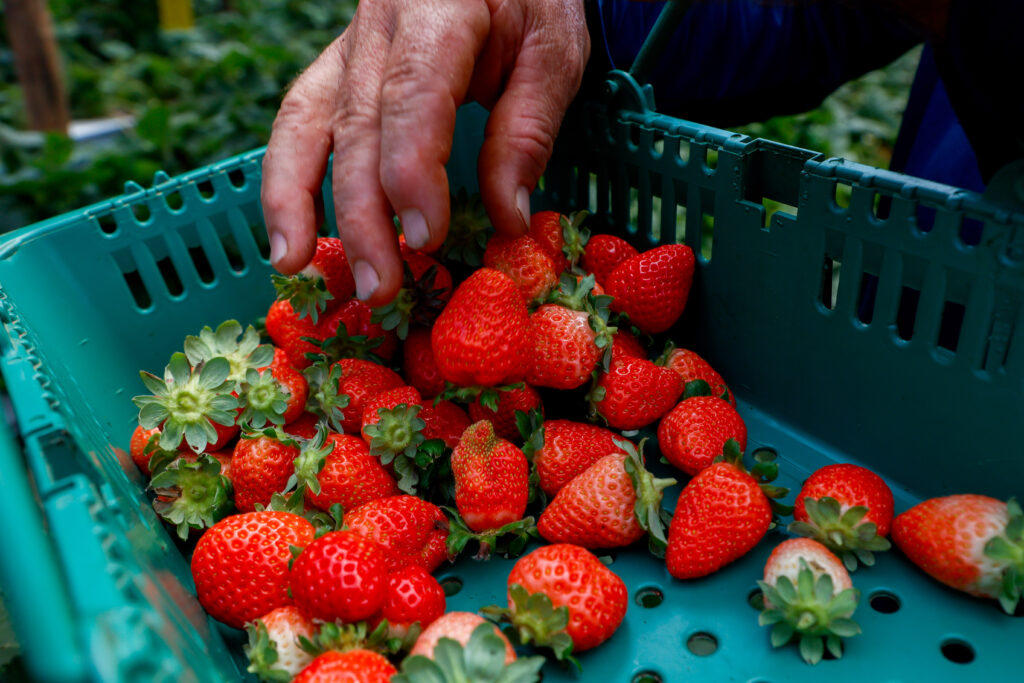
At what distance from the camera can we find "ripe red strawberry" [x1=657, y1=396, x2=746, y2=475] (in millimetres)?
953

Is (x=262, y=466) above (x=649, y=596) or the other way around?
above

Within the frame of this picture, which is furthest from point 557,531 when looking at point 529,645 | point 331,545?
point 331,545

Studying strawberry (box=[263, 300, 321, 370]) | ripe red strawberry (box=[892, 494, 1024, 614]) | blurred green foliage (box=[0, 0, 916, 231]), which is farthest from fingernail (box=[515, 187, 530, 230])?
blurred green foliage (box=[0, 0, 916, 231])

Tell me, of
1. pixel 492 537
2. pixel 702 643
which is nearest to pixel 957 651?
pixel 702 643

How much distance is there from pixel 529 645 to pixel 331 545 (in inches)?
8.7

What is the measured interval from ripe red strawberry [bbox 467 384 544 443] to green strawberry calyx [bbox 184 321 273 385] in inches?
11.3

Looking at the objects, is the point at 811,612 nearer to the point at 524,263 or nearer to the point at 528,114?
the point at 524,263

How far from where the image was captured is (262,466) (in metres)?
0.94

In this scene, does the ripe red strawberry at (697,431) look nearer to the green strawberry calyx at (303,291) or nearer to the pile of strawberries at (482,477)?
the pile of strawberries at (482,477)

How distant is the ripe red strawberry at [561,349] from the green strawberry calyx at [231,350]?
35 centimetres

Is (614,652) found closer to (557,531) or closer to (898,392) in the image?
(557,531)

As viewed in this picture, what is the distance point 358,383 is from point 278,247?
0.20 metres

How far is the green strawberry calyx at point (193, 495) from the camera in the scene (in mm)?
930

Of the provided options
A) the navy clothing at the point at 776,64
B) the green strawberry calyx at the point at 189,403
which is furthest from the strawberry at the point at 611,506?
the navy clothing at the point at 776,64
